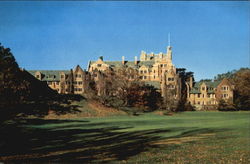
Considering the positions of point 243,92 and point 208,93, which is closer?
point 243,92

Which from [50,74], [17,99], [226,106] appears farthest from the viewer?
[50,74]

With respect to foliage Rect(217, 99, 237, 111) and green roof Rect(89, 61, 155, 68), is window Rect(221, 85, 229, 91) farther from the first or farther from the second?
green roof Rect(89, 61, 155, 68)

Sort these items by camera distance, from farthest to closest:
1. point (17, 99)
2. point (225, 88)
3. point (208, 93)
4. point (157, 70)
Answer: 1. point (157, 70)
2. point (208, 93)
3. point (225, 88)
4. point (17, 99)

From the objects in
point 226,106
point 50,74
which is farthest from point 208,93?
point 50,74

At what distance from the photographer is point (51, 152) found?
1803 centimetres

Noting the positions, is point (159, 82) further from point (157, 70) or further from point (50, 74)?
point (50, 74)

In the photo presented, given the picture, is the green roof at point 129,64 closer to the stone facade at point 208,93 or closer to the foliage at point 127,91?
the stone facade at point 208,93

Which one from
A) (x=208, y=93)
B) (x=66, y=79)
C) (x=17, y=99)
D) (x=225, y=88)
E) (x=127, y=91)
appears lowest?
(x=17, y=99)

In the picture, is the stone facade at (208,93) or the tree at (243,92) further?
the stone facade at (208,93)

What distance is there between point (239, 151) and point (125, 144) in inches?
327

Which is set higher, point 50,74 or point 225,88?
point 50,74

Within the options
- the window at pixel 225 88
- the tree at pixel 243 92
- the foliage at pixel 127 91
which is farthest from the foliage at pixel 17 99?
the tree at pixel 243 92

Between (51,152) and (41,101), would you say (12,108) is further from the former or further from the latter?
(51,152)

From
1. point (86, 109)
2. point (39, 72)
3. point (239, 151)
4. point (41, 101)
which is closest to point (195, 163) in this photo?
point (239, 151)
